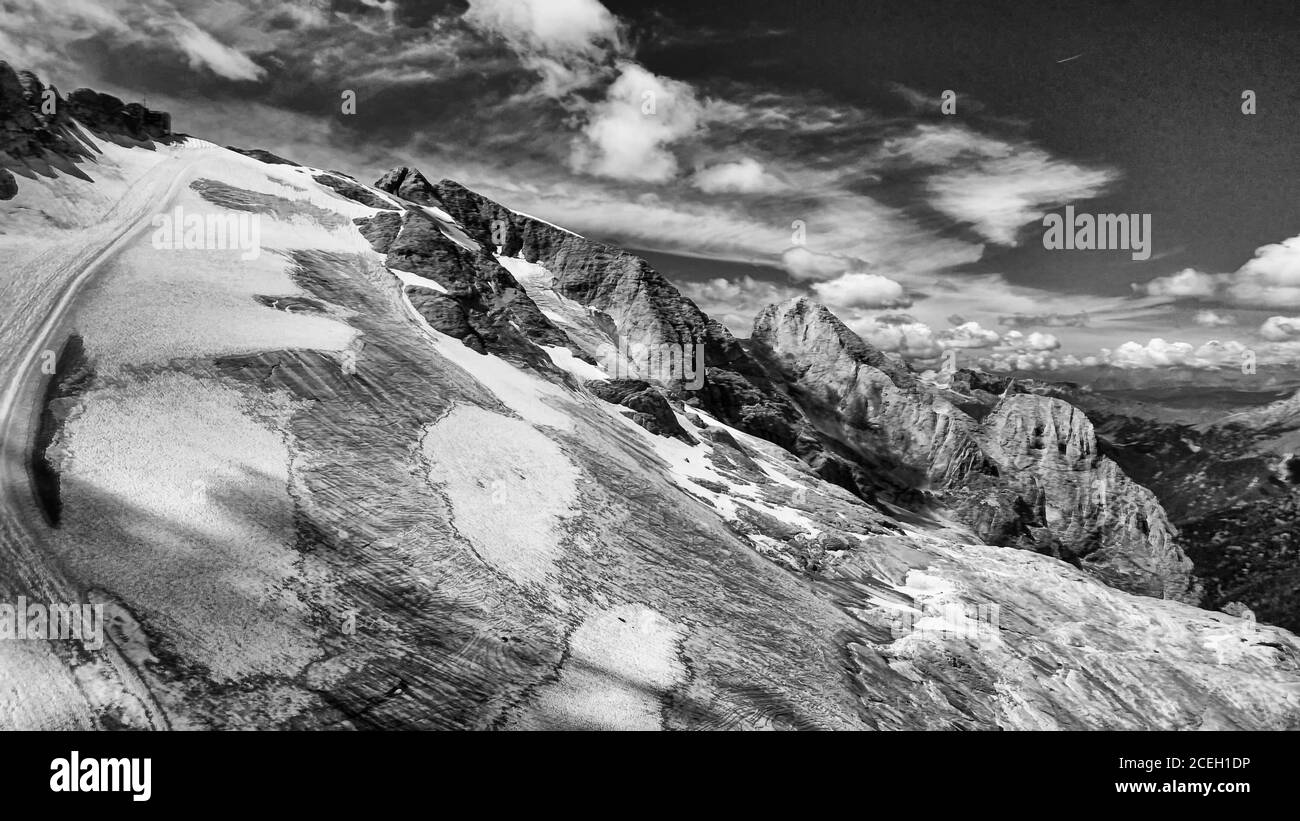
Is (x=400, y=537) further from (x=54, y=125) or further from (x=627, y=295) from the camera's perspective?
(x=627, y=295)

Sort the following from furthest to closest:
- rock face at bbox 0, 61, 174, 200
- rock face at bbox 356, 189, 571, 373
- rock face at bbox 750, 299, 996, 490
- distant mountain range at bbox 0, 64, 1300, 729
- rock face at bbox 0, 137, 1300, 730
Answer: rock face at bbox 750, 299, 996, 490 < rock face at bbox 356, 189, 571, 373 < rock face at bbox 0, 61, 174, 200 < distant mountain range at bbox 0, 64, 1300, 729 < rock face at bbox 0, 137, 1300, 730

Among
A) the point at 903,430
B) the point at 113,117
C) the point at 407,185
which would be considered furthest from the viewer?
the point at 903,430

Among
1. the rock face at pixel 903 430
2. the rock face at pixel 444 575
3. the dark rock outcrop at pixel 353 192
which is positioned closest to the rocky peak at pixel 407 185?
the dark rock outcrop at pixel 353 192

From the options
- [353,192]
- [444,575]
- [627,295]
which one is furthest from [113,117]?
[627,295]

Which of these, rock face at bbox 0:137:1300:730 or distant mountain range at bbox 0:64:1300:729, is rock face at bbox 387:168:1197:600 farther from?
rock face at bbox 0:137:1300:730

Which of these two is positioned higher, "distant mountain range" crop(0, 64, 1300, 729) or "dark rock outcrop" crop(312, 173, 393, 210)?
"dark rock outcrop" crop(312, 173, 393, 210)

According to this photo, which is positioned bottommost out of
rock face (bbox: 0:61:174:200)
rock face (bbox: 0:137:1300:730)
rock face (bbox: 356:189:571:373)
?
rock face (bbox: 0:137:1300:730)

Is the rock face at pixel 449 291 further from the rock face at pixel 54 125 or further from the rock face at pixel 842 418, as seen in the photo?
the rock face at pixel 842 418

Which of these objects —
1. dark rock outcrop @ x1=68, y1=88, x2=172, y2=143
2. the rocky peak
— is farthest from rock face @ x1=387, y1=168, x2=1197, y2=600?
dark rock outcrop @ x1=68, y1=88, x2=172, y2=143
